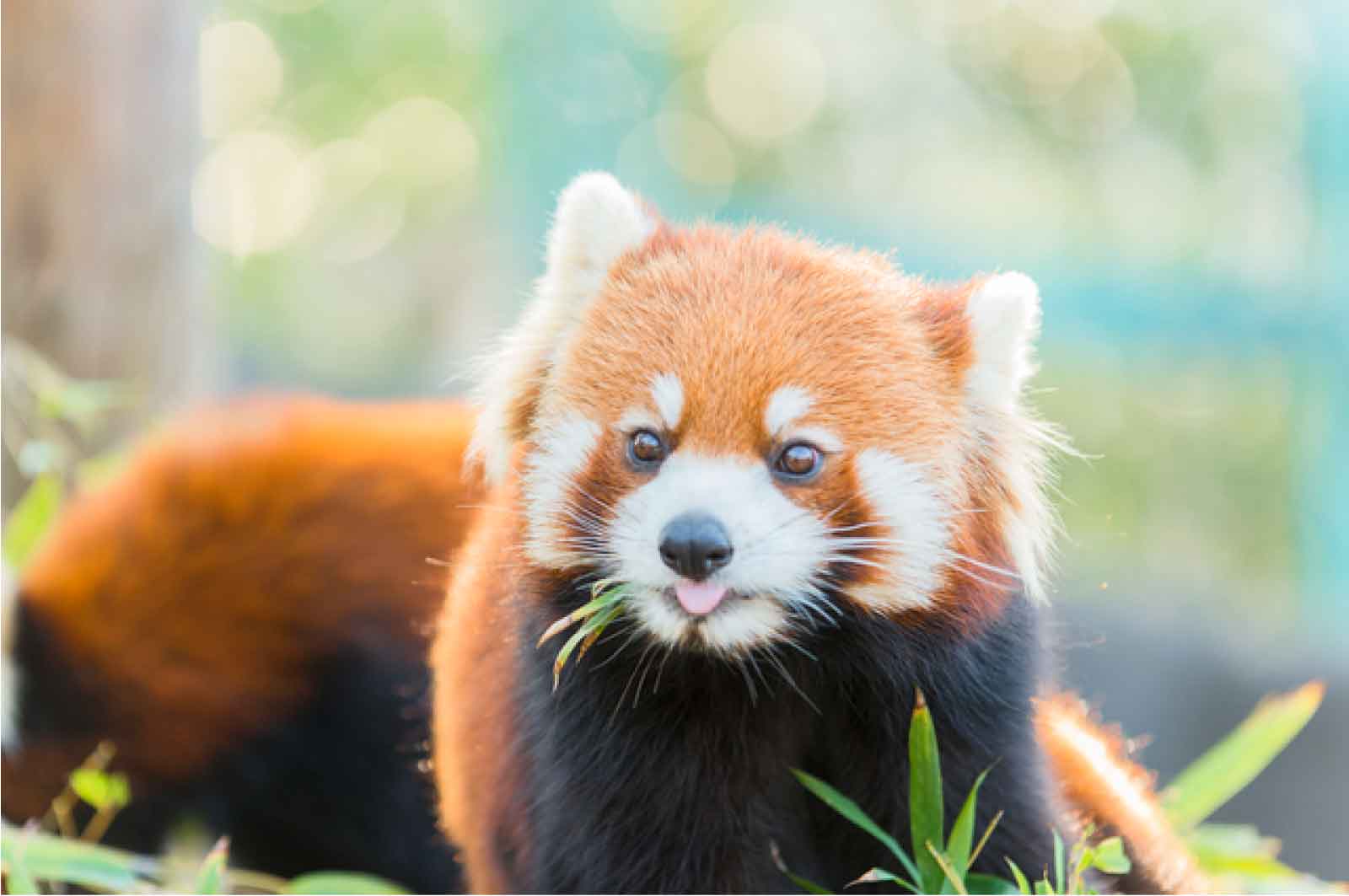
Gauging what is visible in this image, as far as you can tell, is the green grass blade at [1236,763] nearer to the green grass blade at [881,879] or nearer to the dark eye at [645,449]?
the green grass blade at [881,879]

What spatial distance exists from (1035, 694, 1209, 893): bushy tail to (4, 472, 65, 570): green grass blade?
6.75 feet

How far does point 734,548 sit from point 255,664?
1651mm

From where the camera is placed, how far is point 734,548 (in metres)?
1.46

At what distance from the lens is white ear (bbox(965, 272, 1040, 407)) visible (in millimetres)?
1624

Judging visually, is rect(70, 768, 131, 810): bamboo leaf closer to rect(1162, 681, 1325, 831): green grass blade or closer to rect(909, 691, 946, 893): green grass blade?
rect(909, 691, 946, 893): green grass blade

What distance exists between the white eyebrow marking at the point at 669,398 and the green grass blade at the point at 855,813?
48 cm

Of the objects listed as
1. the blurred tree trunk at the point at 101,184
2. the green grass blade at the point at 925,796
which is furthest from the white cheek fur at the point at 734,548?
the blurred tree trunk at the point at 101,184

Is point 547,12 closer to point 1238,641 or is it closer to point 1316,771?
point 1238,641

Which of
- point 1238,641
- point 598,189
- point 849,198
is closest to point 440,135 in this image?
point 849,198

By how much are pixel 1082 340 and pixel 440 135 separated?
4545 millimetres

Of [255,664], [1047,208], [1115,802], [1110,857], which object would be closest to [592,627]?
[1110,857]

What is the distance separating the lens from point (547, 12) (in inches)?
236

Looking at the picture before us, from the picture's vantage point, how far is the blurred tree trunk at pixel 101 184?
10.8ft

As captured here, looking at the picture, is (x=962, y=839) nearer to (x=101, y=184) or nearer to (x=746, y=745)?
(x=746, y=745)
